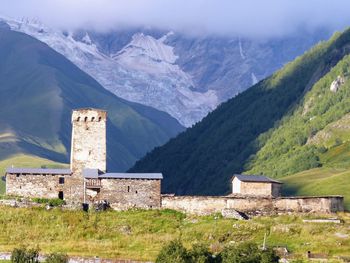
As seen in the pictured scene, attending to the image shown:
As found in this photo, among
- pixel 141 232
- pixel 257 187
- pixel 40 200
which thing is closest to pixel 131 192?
pixel 40 200

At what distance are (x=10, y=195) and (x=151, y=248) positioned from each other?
22.1m

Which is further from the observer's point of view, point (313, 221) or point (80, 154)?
point (80, 154)

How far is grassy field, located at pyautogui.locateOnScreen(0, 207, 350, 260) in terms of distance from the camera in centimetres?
9319

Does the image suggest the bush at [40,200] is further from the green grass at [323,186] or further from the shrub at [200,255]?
the green grass at [323,186]

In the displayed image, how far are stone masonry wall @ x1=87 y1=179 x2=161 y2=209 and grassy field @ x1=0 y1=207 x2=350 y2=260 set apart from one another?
2453 mm

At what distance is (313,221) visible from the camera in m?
102

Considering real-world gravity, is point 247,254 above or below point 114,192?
below

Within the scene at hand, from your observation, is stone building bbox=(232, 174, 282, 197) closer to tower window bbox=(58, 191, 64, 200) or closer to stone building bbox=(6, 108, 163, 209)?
stone building bbox=(6, 108, 163, 209)

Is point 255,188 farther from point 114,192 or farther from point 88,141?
point 88,141

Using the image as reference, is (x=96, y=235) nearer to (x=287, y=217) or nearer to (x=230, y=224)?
(x=230, y=224)

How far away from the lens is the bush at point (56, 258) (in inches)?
3196

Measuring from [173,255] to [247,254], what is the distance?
19.3 feet

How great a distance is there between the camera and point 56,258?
81.6 m

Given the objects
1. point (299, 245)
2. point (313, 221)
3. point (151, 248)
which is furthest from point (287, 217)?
point (151, 248)
